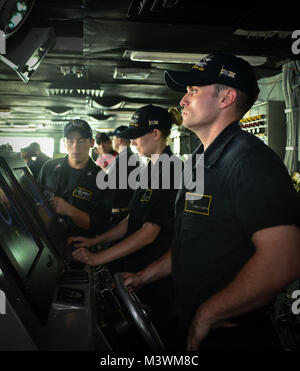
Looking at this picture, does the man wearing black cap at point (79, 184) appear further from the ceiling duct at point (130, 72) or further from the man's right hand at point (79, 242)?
the ceiling duct at point (130, 72)

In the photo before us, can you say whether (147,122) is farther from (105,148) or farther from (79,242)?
(105,148)

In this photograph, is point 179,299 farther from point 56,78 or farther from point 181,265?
point 56,78

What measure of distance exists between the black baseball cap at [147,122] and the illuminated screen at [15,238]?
1186 mm

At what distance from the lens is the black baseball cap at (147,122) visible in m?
2.15

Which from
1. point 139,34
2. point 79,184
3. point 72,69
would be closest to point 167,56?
point 139,34

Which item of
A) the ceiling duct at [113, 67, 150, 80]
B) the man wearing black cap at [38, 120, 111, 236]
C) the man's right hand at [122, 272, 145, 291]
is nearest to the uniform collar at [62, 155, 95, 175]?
the man wearing black cap at [38, 120, 111, 236]

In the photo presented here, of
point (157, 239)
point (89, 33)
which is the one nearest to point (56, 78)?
point (89, 33)

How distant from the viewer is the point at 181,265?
122cm

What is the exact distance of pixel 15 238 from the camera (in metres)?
0.90

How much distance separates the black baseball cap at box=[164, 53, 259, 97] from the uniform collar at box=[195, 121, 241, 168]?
145 millimetres

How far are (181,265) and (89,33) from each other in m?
2.71

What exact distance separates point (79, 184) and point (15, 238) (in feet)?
5.11

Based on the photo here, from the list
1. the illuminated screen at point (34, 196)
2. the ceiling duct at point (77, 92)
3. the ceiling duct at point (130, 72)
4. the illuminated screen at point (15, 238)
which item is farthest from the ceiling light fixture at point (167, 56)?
the illuminated screen at point (15, 238)

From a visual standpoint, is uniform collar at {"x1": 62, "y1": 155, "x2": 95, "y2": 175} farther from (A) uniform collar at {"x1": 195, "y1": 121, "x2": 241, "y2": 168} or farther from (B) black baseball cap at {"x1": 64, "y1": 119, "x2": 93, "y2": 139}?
(A) uniform collar at {"x1": 195, "y1": 121, "x2": 241, "y2": 168}
